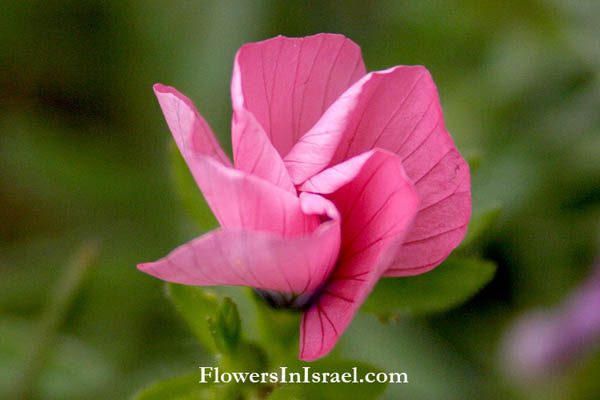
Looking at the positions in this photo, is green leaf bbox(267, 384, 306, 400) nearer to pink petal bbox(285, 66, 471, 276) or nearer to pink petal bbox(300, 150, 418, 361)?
pink petal bbox(300, 150, 418, 361)

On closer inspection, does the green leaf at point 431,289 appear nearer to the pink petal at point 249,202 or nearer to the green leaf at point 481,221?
the green leaf at point 481,221

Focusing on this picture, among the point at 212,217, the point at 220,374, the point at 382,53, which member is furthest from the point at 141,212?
the point at 220,374

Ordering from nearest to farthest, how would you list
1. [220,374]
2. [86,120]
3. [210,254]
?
[210,254] < [220,374] < [86,120]

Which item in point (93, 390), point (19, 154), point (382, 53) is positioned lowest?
point (93, 390)

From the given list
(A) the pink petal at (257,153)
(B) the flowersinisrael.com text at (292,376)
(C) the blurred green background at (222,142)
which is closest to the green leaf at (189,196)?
(B) the flowersinisrael.com text at (292,376)

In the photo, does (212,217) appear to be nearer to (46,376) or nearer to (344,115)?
(344,115)
